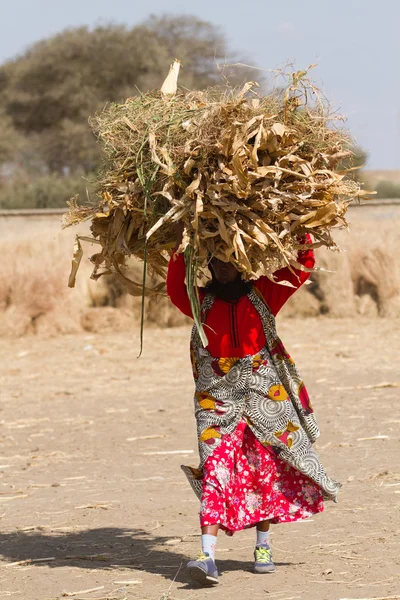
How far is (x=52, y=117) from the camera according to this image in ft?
157

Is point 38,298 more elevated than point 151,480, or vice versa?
point 38,298

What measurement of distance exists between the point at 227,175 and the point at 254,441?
1.40m

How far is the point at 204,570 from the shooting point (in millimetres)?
4781

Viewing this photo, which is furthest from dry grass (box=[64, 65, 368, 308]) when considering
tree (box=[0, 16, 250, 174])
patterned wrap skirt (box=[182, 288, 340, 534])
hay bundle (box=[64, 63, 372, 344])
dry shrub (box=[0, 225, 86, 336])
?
tree (box=[0, 16, 250, 174])

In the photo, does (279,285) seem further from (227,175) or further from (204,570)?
(204,570)

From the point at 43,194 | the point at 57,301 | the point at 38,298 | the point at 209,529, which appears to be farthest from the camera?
the point at 43,194

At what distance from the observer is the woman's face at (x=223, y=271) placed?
5062mm

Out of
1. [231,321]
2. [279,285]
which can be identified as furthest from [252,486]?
[279,285]

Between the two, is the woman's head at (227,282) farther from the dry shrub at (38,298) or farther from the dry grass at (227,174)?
the dry shrub at (38,298)

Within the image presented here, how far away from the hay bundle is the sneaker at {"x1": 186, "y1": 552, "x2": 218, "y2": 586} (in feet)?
4.41

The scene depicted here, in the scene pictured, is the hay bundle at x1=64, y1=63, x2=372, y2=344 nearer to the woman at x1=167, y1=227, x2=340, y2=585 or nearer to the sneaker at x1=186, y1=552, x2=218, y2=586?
the woman at x1=167, y1=227, x2=340, y2=585

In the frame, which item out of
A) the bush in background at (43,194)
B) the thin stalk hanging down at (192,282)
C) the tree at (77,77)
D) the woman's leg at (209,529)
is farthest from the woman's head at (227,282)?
the tree at (77,77)

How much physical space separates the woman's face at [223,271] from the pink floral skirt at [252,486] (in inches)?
28.9

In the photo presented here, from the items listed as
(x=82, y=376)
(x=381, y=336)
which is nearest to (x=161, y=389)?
(x=82, y=376)
